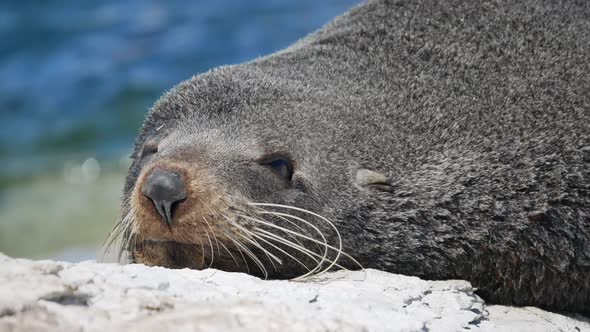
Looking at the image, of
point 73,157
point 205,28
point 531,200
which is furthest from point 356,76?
point 205,28

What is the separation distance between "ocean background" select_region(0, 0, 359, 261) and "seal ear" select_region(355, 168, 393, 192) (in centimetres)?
621

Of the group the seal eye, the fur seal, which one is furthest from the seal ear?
the seal eye

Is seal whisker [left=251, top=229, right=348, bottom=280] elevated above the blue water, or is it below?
below

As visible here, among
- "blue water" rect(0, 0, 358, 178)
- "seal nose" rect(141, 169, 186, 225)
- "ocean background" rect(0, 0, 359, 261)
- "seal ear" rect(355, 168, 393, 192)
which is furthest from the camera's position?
"blue water" rect(0, 0, 358, 178)

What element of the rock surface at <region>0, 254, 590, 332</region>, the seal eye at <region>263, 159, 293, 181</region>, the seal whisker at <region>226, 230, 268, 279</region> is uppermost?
the seal eye at <region>263, 159, 293, 181</region>

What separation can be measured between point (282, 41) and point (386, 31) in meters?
11.2

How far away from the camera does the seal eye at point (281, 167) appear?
447 cm

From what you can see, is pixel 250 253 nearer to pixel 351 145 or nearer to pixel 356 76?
pixel 351 145

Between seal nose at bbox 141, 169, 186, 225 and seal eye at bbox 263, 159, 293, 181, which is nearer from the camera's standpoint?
seal nose at bbox 141, 169, 186, 225

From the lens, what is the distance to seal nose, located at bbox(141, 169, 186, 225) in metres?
4.00

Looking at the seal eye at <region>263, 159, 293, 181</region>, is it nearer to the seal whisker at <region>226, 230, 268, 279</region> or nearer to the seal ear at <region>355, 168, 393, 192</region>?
the seal ear at <region>355, 168, 393, 192</region>

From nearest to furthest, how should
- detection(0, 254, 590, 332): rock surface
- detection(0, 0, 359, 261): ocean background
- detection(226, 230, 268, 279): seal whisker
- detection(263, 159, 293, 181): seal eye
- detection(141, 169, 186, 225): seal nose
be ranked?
detection(0, 254, 590, 332): rock surface, detection(141, 169, 186, 225): seal nose, detection(226, 230, 268, 279): seal whisker, detection(263, 159, 293, 181): seal eye, detection(0, 0, 359, 261): ocean background

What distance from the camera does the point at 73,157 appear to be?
47.3ft

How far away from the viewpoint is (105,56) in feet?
57.6
